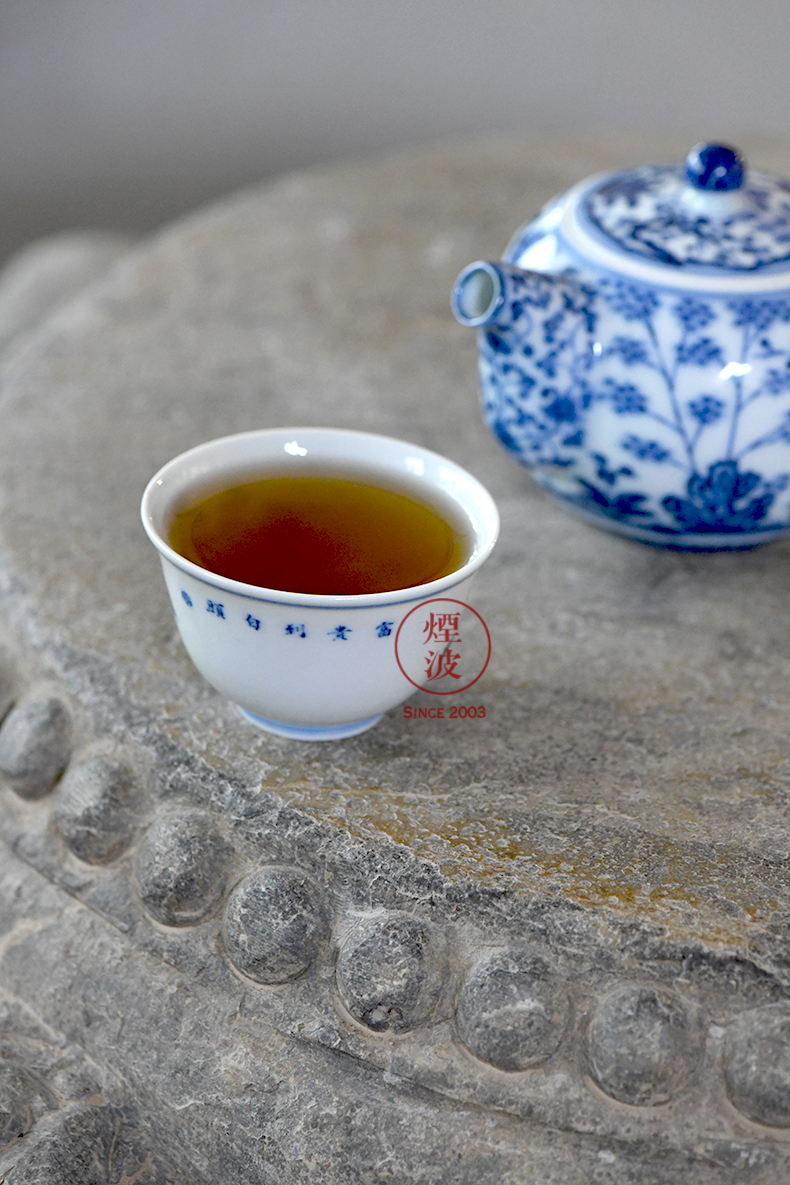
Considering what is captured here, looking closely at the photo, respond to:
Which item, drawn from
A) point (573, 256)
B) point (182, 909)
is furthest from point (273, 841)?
→ point (573, 256)

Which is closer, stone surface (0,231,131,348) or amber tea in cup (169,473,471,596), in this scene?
amber tea in cup (169,473,471,596)

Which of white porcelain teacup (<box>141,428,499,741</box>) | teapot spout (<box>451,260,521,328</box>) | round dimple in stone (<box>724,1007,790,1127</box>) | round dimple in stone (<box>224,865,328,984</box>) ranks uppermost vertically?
teapot spout (<box>451,260,521,328</box>)

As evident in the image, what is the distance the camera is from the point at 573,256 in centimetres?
87

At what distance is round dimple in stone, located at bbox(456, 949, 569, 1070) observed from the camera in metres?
0.65

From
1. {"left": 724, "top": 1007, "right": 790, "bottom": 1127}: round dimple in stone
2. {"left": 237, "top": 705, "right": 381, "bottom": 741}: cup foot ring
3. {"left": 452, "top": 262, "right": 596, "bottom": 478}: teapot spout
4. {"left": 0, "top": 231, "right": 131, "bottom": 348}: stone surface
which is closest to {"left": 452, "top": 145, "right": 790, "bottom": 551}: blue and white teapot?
{"left": 452, "top": 262, "right": 596, "bottom": 478}: teapot spout

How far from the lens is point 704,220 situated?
2.80ft

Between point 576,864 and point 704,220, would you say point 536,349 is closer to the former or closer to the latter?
point 704,220

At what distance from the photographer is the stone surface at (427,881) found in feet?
2.11

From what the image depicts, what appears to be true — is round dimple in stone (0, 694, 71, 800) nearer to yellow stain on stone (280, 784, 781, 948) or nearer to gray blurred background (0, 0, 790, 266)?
yellow stain on stone (280, 784, 781, 948)

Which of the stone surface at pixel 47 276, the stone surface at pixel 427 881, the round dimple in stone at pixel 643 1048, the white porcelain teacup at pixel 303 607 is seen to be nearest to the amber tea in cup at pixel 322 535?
the white porcelain teacup at pixel 303 607

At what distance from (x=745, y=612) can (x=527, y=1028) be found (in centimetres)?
40

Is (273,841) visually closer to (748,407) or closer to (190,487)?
(190,487)

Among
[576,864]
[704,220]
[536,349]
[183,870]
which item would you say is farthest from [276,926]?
[704,220]

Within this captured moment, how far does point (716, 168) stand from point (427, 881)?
544mm
